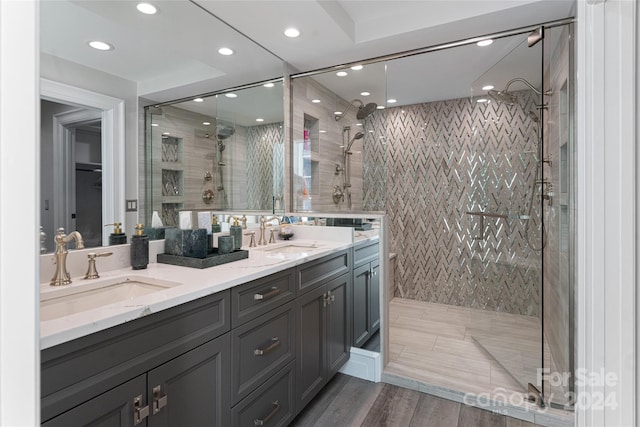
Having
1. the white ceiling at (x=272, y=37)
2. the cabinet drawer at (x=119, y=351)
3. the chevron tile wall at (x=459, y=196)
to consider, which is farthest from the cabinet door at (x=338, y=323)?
the white ceiling at (x=272, y=37)

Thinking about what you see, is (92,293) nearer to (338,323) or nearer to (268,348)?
(268,348)

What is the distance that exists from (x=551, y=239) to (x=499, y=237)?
44 cm

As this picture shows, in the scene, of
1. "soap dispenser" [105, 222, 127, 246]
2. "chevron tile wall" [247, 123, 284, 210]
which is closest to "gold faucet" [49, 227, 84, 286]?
"soap dispenser" [105, 222, 127, 246]

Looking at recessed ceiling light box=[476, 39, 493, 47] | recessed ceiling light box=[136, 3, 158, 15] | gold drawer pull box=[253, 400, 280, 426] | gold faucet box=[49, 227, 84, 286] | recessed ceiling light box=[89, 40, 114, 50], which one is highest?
recessed ceiling light box=[476, 39, 493, 47]

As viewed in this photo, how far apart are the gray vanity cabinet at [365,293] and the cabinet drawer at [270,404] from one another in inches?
31.8

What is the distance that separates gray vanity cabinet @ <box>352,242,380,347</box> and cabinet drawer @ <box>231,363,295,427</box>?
808mm

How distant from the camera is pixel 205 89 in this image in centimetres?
196

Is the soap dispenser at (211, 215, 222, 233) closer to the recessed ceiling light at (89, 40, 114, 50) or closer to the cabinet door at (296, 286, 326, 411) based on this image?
the cabinet door at (296, 286, 326, 411)

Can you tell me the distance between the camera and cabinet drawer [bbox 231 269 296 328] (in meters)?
1.38

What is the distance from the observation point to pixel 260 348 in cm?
150

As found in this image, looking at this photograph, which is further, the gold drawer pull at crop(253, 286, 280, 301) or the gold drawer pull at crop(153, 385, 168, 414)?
the gold drawer pull at crop(253, 286, 280, 301)

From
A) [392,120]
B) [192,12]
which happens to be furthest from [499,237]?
[192,12]

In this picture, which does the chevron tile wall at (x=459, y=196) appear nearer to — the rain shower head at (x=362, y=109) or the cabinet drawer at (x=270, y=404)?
the rain shower head at (x=362, y=109)

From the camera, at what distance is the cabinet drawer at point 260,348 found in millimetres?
1369
